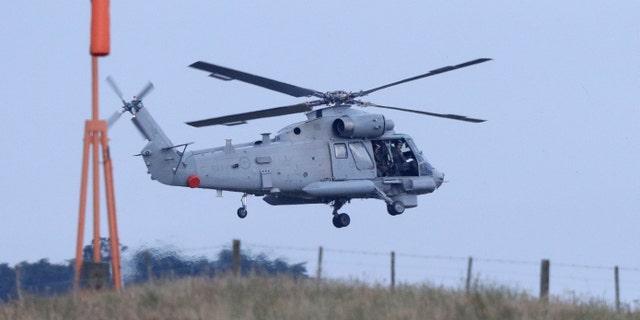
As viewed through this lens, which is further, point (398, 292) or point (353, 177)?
point (353, 177)

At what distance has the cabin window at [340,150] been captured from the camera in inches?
1295

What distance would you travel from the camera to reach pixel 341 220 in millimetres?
34000

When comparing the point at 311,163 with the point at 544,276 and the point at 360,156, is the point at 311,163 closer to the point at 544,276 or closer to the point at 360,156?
the point at 360,156

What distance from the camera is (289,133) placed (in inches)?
1275

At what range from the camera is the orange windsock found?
68.3 feet

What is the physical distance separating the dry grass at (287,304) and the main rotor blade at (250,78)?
27.4ft

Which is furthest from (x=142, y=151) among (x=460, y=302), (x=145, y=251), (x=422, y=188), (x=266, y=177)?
(x=460, y=302)

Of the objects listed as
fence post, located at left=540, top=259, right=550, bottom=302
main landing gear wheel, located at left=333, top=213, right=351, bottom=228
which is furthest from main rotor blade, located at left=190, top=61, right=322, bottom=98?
fence post, located at left=540, top=259, right=550, bottom=302

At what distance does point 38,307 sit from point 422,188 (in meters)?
16.2

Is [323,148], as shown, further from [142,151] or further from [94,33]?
[94,33]

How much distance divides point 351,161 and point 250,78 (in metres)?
4.78

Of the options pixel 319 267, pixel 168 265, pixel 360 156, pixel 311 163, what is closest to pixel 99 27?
pixel 319 267

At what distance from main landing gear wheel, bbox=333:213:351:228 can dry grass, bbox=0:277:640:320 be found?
12.5 meters

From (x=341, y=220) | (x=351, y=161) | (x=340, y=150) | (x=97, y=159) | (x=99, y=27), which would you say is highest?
(x=99, y=27)
